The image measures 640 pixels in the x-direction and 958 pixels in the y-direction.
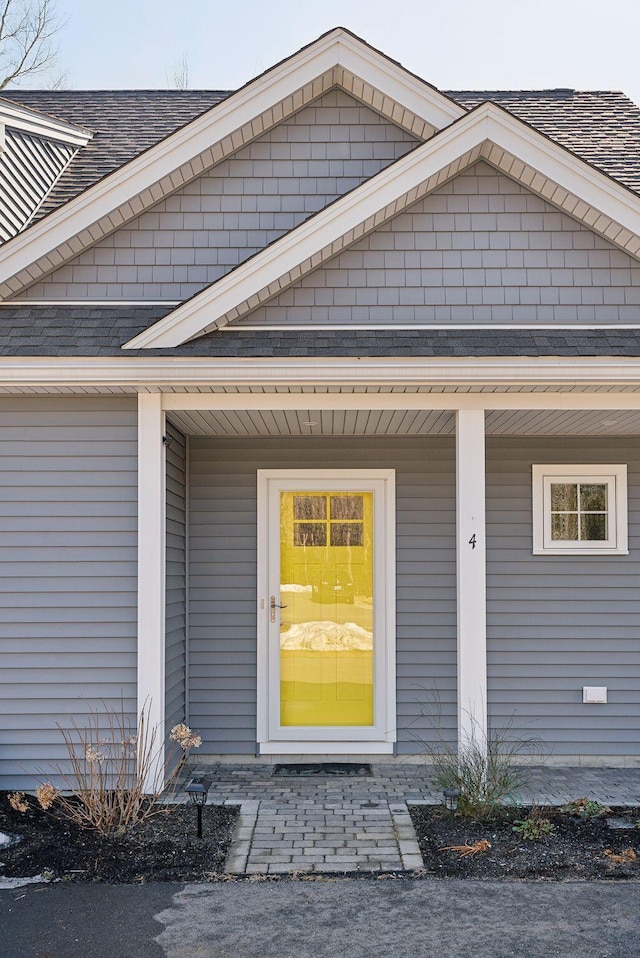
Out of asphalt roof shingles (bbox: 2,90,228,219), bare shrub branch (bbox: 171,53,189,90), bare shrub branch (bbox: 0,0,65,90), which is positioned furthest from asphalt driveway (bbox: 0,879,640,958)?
bare shrub branch (bbox: 171,53,189,90)

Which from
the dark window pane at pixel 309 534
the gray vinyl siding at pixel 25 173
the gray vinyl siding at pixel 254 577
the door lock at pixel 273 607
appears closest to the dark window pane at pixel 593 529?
the gray vinyl siding at pixel 254 577

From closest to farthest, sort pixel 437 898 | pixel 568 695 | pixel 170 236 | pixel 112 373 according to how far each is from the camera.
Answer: pixel 437 898, pixel 112 373, pixel 170 236, pixel 568 695

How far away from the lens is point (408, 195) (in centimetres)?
579

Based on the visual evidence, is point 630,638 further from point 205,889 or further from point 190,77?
point 190,77

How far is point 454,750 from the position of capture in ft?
21.4

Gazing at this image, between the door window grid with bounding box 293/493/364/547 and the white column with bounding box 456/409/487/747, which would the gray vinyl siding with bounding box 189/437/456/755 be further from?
the white column with bounding box 456/409/487/747

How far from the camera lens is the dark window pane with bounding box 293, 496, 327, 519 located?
6.92 meters

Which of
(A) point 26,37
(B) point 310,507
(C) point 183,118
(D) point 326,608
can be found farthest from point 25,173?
(A) point 26,37

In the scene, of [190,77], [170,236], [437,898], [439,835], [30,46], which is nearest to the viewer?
[437,898]

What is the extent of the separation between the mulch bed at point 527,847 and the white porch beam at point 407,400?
8.33 ft

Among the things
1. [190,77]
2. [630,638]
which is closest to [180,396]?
[630,638]

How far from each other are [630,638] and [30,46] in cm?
1427

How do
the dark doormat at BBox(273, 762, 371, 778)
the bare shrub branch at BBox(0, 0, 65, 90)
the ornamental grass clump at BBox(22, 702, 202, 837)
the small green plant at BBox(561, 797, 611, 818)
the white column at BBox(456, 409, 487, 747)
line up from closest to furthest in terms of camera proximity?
the ornamental grass clump at BBox(22, 702, 202, 837), the small green plant at BBox(561, 797, 611, 818), the white column at BBox(456, 409, 487, 747), the dark doormat at BBox(273, 762, 371, 778), the bare shrub branch at BBox(0, 0, 65, 90)

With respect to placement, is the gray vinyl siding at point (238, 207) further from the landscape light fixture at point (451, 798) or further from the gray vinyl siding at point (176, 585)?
the landscape light fixture at point (451, 798)
